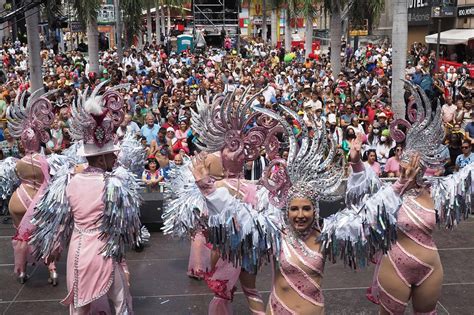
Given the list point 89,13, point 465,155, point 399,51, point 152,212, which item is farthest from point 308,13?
point 152,212

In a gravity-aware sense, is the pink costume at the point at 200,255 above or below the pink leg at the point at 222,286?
below

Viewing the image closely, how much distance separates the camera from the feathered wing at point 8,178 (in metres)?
7.54

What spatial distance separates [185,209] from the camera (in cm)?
522

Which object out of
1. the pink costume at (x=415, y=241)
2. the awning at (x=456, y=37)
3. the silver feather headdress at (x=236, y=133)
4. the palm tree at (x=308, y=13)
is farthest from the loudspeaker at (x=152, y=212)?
the awning at (x=456, y=37)

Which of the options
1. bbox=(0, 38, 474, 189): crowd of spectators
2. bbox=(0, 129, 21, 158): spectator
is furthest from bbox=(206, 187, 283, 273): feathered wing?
bbox=(0, 129, 21, 158): spectator

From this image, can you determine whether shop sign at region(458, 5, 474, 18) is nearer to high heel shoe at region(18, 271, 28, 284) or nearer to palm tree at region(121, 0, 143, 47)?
palm tree at region(121, 0, 143, 47)

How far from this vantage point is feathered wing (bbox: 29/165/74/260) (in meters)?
5.38

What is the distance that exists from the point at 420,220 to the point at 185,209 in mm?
1832

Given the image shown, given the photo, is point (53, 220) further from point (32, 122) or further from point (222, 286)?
point (32, 122)

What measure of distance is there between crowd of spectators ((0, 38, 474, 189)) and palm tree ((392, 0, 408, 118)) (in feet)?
1.22

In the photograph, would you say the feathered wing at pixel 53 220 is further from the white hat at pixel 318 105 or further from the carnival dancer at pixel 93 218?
the white hat at pixel 318 105

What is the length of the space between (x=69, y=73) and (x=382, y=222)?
17574 mm

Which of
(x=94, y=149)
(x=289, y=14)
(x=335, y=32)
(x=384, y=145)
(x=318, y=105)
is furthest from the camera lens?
(x=289, y=14)

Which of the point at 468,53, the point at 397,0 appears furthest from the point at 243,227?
the point at 468,53
